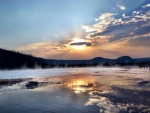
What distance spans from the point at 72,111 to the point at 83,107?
63.2 inches

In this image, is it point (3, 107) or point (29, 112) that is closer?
point (29, 112)

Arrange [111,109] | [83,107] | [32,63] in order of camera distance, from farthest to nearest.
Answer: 1. [32,63]
2. [83,107]
3. [111,109]

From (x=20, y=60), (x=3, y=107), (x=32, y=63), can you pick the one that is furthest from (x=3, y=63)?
(x=3, y=107)

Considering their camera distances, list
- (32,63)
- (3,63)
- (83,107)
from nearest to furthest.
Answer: (83,107) → (3,63) → (32,63)

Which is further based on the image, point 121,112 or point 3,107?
point 3,107

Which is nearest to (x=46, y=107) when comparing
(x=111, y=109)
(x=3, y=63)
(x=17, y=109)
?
(x=17, y=109)

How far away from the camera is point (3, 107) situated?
15969 mm

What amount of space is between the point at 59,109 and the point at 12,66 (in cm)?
15162

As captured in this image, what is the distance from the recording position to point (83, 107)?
50.6 ft

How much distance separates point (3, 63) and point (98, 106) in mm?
148728

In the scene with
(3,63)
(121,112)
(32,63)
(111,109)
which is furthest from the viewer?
(32,63)

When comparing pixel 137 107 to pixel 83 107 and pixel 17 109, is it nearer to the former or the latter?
pixel 83 107

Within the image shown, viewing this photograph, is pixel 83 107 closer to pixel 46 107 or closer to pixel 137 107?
pixel 46 107

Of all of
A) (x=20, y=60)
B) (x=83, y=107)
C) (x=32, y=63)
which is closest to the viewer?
(x=83, y=107)
